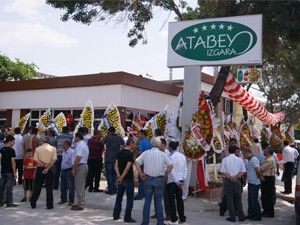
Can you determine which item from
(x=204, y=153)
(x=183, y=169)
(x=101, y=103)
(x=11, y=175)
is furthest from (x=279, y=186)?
(x=11, y=175)

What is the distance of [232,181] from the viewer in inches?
409

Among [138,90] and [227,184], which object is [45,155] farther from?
[138,90]

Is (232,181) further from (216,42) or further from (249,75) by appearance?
(249,75)

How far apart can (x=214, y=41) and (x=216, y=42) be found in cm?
7

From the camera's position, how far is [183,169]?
965cm

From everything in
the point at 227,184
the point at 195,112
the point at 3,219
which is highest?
the point at 195,112

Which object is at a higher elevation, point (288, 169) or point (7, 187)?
point (288, 169)

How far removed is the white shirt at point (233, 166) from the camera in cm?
1034

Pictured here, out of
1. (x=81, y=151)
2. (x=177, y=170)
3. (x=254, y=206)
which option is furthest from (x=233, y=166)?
(x=81, y=151)

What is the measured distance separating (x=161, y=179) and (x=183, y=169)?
26.1 inches

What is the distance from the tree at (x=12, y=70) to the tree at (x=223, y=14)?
17264 mm

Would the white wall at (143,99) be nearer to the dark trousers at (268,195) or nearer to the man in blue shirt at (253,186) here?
the dark trousers at (268,195)

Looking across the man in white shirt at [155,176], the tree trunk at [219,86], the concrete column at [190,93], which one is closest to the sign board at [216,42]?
the concrete column at [190,93]

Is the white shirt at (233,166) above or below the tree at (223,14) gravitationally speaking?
below
